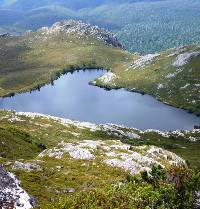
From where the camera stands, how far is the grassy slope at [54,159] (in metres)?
77.2

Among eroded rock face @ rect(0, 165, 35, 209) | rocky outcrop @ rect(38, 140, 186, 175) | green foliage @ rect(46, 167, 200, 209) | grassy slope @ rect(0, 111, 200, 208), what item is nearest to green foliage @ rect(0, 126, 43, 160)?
grassy slope @ rect(0, 111, 200, 208)

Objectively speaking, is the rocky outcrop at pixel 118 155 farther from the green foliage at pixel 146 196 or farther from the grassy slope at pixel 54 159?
the green foliage at pixel 146 196

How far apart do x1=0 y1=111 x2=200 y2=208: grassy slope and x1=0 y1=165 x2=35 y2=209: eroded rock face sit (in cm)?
383

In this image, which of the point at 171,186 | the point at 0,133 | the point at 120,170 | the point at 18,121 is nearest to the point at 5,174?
the point at 171,186

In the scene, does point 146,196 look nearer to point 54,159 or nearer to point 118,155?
point 54,159

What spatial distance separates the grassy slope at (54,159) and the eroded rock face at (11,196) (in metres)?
3.83

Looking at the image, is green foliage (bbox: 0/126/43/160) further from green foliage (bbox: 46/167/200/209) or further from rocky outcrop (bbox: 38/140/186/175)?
green foliage (bbox: 46/167/200/209)

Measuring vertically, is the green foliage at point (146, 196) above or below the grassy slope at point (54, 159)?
above

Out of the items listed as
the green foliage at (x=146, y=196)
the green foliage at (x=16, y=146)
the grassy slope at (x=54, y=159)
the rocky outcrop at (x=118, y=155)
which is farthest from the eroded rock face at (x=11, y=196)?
the rocky outcrop at (x=118, y=155)

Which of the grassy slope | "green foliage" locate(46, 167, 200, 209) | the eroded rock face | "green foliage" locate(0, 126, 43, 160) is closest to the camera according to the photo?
"green foliage" locate(46, 167, 200, 209)

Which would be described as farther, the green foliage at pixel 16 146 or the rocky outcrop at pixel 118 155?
the green foliage at pixel 16 146

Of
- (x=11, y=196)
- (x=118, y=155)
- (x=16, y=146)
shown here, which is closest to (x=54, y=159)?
(x=16, y=146)

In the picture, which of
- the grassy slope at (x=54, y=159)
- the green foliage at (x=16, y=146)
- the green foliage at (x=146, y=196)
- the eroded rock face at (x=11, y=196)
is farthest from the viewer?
the green foliage at (x=16, y=146)

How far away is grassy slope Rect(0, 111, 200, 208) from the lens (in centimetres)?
7719
